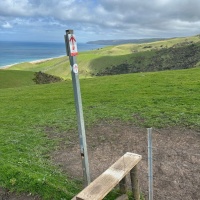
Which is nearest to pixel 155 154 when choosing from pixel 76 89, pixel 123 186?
pixel 123 186

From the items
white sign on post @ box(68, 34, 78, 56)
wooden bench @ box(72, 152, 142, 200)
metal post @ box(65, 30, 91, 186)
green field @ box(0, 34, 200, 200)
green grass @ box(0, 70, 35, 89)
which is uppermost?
white sign on post @ box(68, 34, 78, 56)

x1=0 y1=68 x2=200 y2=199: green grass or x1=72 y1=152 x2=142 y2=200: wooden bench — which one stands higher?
x1=72 y1=152 x2=142 y2=200: wooden bench

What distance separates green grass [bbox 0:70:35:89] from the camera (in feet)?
173

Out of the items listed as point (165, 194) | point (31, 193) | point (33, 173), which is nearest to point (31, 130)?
point (33, 173)

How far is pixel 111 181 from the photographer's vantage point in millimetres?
6602

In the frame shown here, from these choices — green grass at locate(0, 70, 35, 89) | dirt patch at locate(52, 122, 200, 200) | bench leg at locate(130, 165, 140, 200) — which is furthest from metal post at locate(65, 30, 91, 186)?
green grass at locate(0, 70, 35, 89)

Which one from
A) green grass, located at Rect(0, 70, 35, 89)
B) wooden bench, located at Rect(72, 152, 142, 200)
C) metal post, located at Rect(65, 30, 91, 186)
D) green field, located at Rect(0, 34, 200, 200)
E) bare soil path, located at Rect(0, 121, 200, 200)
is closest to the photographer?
wooden bench, located at Rect(72, 152, 142, 200)

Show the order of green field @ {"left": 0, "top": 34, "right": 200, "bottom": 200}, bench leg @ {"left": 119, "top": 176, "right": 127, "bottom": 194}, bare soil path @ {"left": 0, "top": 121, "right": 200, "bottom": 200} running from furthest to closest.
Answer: green field @ {"left": 0, "top": 34, "right": 200, "bottom": 200}
bare soil path @ {"left": 0, "top": 121, "right": 200, "bottom": 200}
bench leg @ {"left": 119, "top": 176, "right": 127, "bottom": 194}

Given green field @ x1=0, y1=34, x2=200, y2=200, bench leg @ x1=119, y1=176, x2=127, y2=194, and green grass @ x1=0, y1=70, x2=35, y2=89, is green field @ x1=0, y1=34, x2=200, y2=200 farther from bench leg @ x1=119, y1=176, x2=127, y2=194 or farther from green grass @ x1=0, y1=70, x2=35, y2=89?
green grass @ x1=0, y1=70, x2=35, y2=89

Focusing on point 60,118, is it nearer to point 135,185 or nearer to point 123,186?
point 123,186

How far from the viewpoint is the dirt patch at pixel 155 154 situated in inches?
332

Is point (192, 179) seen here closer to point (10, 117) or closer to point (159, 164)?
point (159, 164)

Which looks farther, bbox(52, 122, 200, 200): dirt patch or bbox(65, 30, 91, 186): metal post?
bbox(52, 122, 200, 200): dirt patch

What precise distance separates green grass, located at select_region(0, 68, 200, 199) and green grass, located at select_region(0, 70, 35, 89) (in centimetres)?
2780
